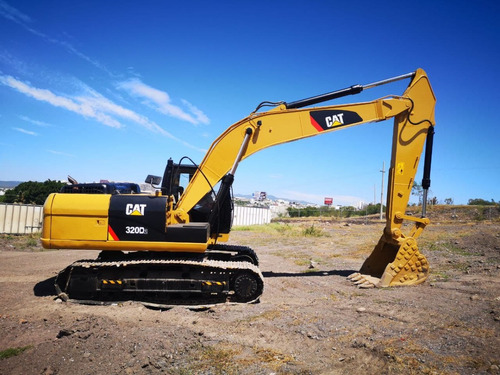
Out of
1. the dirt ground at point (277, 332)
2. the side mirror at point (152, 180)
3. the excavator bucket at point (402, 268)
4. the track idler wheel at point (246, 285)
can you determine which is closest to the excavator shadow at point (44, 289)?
the dirt ground at point (277, 332)

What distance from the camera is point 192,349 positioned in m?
4.32

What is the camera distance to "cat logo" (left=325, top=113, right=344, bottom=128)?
752 centimetres

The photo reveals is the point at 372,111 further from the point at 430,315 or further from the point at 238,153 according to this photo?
the point at 430,315

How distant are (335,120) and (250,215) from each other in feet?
81.0

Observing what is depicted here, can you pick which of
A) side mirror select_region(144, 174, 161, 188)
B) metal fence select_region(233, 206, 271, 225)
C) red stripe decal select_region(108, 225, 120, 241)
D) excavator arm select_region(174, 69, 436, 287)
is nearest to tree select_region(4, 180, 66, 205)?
metal fence select_region(233, 206, 271, 225)

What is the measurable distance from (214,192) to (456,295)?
201 inches

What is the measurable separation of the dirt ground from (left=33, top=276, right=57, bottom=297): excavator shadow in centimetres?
2

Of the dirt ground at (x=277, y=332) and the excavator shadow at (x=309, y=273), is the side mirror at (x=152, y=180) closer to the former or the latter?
the dirt ground at (x=277, y=332)

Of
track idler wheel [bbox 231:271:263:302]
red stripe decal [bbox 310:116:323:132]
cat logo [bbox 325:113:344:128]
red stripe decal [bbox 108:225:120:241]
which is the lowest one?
track idler wheel [bbox 231:271:263:302]

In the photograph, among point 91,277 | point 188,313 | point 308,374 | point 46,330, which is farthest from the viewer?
point 91,277

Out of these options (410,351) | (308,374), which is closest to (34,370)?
(308,374)

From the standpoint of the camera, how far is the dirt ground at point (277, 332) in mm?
3959

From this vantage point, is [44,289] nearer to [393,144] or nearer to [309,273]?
[309,273]

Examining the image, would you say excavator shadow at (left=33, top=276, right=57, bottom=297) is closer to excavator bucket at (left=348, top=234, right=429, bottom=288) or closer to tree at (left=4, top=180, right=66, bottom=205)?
excavator bucket at (left=348, top=234, right=429, bottom=288)
